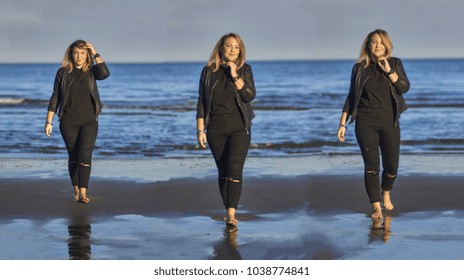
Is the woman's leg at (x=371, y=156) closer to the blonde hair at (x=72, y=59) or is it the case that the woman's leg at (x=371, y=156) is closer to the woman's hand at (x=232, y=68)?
the woman's hand at (x=232, y=68)

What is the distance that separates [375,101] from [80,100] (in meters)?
3.14

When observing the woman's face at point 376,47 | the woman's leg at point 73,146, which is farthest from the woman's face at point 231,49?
the woman's leg at point 73,146

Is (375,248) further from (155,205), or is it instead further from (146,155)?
(146,155)

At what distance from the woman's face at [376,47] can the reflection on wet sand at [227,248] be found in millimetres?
2093

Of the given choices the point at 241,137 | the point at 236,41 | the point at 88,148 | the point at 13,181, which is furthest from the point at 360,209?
the point at 13,181

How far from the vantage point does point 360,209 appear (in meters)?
9.24

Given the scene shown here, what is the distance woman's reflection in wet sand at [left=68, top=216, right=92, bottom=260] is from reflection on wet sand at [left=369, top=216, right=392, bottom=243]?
2333 millimetres

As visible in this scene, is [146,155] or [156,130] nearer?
[146,155]

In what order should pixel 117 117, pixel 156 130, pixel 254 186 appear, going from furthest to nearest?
pixel 117 117 → pixel 156 130 → pixel 254 186

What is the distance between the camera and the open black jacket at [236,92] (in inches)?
320

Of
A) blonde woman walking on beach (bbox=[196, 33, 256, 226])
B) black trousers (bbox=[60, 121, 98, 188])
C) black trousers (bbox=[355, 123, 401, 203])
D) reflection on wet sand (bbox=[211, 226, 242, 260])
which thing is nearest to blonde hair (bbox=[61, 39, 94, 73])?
black trousers (bbox=[60, 121, 98, 188])
